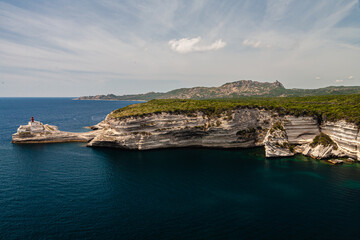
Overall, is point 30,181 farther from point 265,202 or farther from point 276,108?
point 276,108

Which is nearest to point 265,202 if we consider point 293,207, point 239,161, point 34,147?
point 293,207

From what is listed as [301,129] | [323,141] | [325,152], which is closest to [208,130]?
[301,129]

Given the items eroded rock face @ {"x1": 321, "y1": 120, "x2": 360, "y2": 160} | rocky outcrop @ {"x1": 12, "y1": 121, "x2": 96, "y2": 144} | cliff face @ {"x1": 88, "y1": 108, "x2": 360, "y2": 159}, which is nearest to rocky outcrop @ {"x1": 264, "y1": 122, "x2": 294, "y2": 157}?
cliff face @ {"x1": 88, "y1": 108, "x2": 360, "y2": 159}

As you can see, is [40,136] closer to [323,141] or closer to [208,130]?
[208,130]

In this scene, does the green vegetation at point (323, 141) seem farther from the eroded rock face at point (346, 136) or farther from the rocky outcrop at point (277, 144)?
the rocky outcrop at point (277, 144)

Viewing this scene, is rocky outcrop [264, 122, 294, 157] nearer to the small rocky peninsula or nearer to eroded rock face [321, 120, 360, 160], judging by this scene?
the small rocky peninsula

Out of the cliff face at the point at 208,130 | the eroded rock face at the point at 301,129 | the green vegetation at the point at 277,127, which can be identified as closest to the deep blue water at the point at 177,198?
the eroded rock face at the point at 301,129
